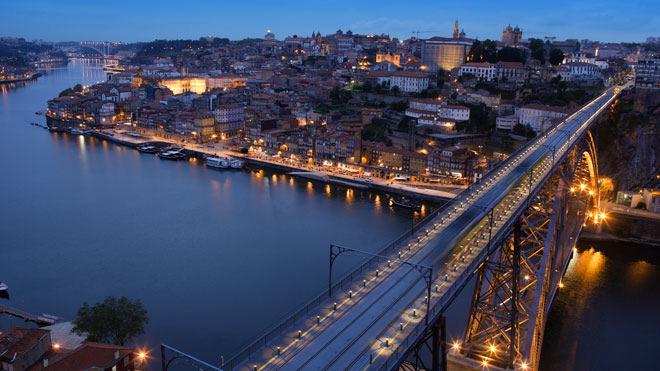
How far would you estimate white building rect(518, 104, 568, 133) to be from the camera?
17297 millimetres

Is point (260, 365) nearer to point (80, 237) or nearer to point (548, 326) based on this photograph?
point (548, 326)

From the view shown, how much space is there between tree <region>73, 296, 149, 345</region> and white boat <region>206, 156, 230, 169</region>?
12.3 metres

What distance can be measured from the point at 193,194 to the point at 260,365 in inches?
462

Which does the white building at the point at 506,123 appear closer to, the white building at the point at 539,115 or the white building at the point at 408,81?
the white building at the point at 539,115

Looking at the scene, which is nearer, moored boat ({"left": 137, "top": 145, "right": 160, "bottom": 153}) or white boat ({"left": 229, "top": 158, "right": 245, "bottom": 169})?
white boat ({"left": 229, "top": 158, "right": 245, "bottom": 169})

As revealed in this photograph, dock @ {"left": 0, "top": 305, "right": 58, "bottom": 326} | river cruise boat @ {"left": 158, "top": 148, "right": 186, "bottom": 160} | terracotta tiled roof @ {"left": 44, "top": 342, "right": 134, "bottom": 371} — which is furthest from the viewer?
river cruise boat @ {"left": 158, "top": 148, "right": 186, "bottom": 160}

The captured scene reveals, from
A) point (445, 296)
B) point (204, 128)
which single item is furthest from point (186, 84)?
point (445, 296)

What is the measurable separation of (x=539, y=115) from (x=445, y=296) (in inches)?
601

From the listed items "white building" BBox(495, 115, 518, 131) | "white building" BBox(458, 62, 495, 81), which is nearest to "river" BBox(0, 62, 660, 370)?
"white building" BBox(495, 115, 518, 131)

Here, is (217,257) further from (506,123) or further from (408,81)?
(408,81)

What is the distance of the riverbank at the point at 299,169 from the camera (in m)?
14.4

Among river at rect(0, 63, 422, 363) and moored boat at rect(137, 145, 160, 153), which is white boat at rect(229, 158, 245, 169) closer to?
river at rect(0, 63, 422, 363)

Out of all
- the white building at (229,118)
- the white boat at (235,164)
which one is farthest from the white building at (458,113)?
the white building at (229,118)

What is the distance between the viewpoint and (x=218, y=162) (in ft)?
60.6
